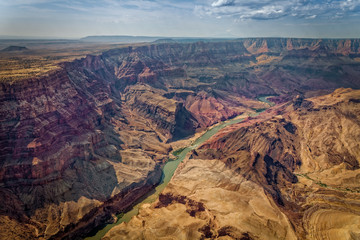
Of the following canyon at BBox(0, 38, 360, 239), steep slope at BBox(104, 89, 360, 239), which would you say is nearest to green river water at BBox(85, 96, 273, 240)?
canyon at BBox(0, 38, 360, 239)

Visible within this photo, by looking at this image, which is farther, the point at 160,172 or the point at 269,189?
the point at 160,172

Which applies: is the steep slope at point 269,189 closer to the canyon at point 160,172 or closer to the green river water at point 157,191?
the canyon at point 160,172

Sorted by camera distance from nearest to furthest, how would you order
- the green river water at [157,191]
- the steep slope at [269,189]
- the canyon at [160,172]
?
the steep slope at [269,189]
the canyon at [160,172]
the green river water at [157,191]

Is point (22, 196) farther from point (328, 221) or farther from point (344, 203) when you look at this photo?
point (344, 203)

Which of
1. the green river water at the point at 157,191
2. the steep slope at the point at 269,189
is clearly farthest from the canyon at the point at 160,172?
the green river water at the point at 157,191

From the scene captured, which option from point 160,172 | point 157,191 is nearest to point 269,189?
point 157,191

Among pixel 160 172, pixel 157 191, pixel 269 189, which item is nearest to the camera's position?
pixel 269 189

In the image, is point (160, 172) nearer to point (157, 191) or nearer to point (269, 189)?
point (157, 191)

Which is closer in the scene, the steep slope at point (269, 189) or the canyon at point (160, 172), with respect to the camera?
the steep slope at point (269, 189)

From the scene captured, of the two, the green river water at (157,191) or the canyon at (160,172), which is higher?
the canyon at (160,172)
